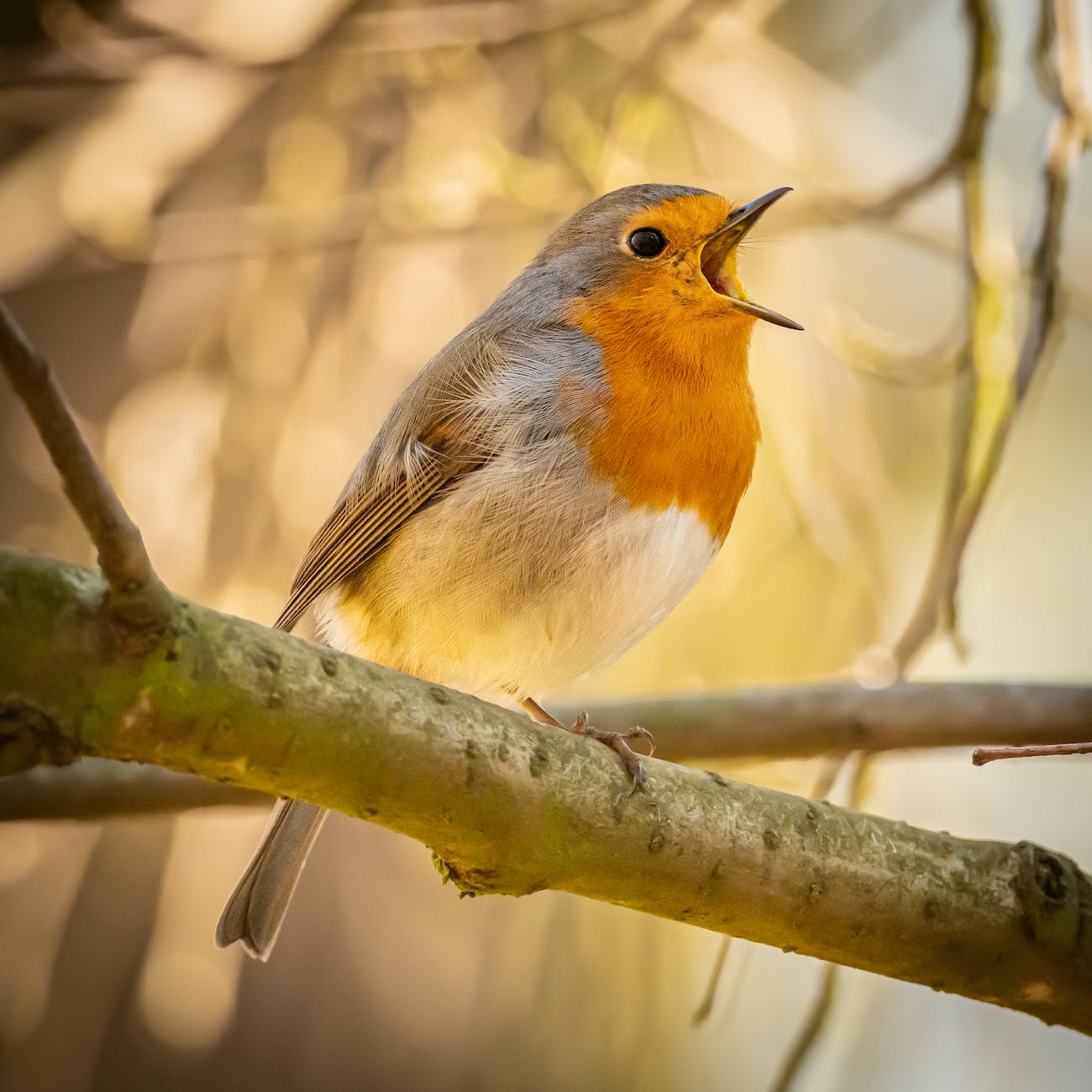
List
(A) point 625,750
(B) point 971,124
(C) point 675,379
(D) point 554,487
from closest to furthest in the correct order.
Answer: (A) point 625,750
(D) point 554,487
(C) point 675,379
(B) point 971,124

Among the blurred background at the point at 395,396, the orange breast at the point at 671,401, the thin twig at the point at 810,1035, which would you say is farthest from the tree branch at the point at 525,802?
the blurred background at the point at 395,396

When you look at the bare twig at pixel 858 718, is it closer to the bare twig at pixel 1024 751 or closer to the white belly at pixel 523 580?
the white belly at pixel 523 580

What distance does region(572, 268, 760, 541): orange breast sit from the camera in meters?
2.50

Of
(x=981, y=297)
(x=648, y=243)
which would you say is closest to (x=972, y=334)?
(x=981, y=297)

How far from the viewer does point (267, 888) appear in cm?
253

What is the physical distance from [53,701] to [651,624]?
158 cm

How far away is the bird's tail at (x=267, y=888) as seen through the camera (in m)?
2.50

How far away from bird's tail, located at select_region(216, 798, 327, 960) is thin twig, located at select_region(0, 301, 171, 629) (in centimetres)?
123

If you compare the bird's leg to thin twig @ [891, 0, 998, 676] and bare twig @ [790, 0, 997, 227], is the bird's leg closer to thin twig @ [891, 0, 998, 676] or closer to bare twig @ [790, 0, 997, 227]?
thin twig @ [891, 0, 998, 676]

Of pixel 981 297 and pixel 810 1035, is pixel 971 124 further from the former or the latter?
pixel 810 1035

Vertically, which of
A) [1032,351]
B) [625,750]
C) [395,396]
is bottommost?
[625,750]

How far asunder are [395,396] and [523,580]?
1.49 meters

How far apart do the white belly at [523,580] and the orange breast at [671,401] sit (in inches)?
2.4

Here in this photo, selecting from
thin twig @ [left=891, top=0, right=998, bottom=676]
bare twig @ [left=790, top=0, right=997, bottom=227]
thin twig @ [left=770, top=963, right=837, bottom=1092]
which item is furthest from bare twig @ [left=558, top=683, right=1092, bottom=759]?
bare twig @ [left=790, top=0, right=997, bottom=227]
